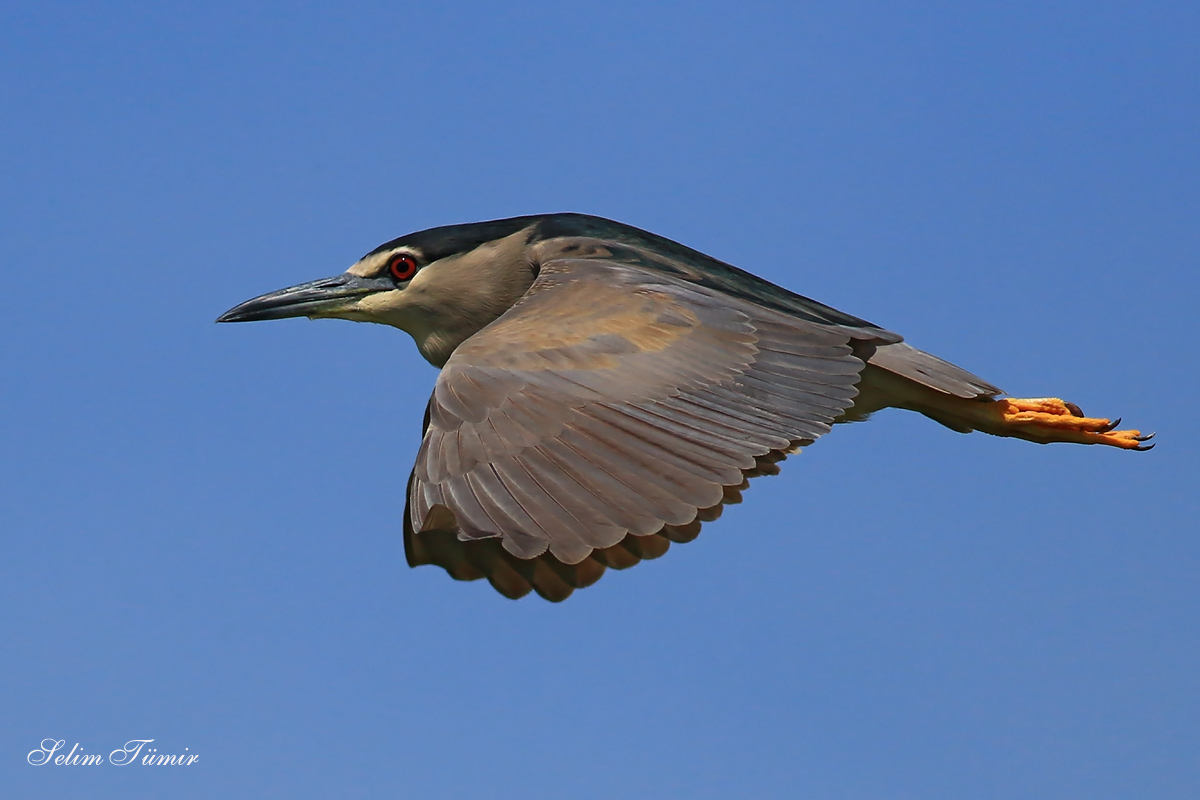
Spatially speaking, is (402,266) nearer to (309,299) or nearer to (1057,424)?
(309,299)

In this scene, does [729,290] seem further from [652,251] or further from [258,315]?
[258,315]

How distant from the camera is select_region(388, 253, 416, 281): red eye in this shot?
6.96 meters

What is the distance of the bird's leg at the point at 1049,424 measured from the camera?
661 cm

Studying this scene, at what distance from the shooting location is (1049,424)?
262 inches

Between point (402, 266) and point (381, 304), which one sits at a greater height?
point (402, 266)

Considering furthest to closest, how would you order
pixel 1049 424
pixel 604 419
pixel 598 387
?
1. pixel 1049 424
2. pixel 598 387
3. pixel 604 419

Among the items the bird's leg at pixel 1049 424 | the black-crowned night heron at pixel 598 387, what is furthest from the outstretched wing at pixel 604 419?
the bird's leg at pixel 1049 424

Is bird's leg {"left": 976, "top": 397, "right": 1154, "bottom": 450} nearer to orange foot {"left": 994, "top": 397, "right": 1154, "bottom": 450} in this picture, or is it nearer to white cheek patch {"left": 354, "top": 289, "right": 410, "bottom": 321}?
orange foot {"left": 994, "top": 397, "right": 1154, "bottom": 450}

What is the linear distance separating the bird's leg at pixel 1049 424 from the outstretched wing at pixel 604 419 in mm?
1276

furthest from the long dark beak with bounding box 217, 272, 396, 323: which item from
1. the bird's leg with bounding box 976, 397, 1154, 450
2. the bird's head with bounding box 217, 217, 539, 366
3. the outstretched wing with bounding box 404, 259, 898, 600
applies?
the bird's leg with bounding box 976, 397, 1154, 450

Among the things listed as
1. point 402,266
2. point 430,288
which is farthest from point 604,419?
point 402,266

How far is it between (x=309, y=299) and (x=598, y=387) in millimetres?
2676

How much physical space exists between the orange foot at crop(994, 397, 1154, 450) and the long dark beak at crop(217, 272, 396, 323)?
10.1ft

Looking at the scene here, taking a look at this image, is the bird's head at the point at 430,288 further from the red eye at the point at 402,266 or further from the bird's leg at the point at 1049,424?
the bird's leg at the point at 1049,424
